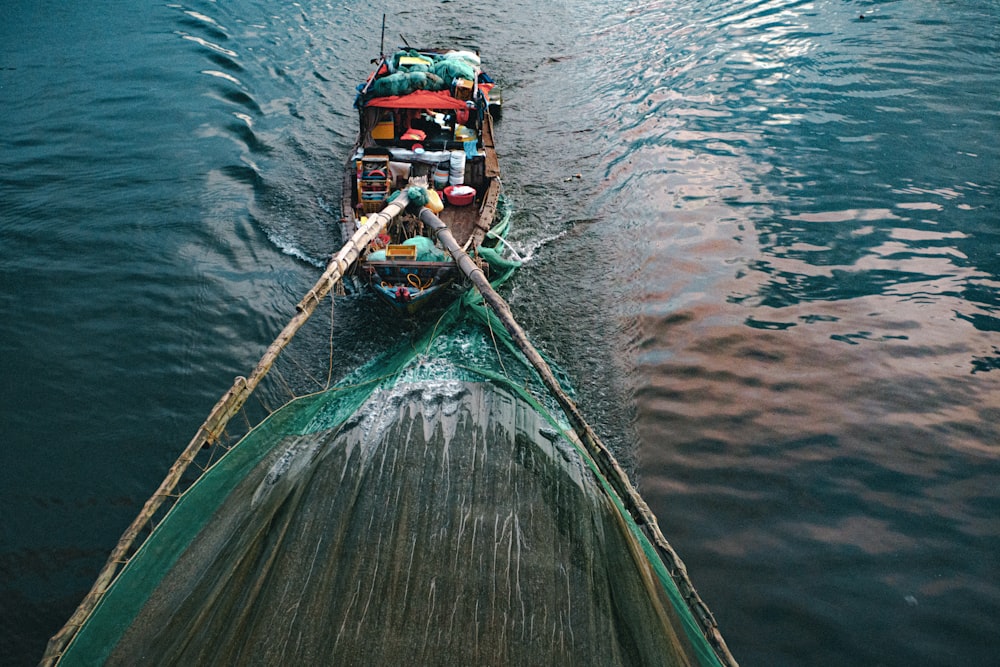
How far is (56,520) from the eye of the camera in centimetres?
689

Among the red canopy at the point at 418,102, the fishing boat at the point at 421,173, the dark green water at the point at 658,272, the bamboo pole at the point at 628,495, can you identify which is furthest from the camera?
the red canopy at the point at 418,102

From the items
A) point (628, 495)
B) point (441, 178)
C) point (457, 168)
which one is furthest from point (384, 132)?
point (628, 495)

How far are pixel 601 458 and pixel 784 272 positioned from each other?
24.5ft

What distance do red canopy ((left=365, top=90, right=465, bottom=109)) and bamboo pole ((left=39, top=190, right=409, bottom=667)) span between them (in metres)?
5.10

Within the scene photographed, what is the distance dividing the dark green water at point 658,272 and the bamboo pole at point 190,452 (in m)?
2.58

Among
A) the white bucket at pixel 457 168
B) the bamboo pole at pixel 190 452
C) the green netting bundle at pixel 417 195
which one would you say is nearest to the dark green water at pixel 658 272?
the white bucket at pixel 457 168

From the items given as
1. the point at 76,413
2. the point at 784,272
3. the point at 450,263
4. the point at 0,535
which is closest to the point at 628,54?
the point at 784,272

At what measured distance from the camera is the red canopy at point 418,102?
39.7ft

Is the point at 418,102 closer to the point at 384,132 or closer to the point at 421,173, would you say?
the point at 384,132

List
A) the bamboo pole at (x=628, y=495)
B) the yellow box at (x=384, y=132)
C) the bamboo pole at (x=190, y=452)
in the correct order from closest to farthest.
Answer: the bamboo pole at (x=190, y=452), the bamboo pole at (x=628, y=495), the yellow box at (x=384, y=132)

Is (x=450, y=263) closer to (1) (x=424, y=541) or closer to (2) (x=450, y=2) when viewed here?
(1) (x=424, y=541)

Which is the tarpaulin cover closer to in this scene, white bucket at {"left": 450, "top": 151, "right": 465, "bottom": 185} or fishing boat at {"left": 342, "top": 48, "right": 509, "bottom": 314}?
fishing boat at {"left": 342, "top": 48, "right": 509, "bottom": 314}

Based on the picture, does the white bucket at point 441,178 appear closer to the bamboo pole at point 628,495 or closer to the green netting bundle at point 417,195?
the green netting bundle at point 417,195

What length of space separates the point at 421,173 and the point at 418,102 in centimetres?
165
